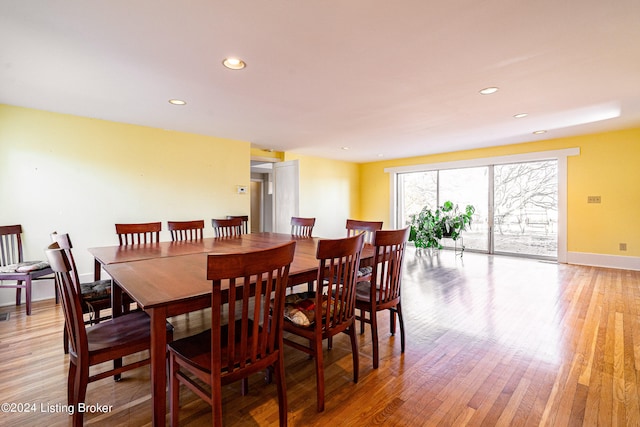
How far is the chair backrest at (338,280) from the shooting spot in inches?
60.8

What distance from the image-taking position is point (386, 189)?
773 cm

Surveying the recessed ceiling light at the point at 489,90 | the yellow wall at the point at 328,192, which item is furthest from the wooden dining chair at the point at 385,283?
the yellow wall at the point at 328,192

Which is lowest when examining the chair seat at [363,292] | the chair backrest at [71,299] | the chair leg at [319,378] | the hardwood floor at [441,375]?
the hardwood floor at [441,375]

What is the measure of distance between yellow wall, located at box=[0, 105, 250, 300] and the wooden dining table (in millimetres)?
1796

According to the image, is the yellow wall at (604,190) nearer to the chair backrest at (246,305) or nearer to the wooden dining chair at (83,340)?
the chair backrest at (246,305)

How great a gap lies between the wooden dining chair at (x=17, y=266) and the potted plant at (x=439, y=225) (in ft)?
17.6

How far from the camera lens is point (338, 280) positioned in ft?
5.41

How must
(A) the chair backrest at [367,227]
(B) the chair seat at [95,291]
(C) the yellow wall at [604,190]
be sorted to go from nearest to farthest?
(B) the chair seat at [95,291] → (A) the chair backrest at [367,227] → (C) the yellow wall at [604,190]

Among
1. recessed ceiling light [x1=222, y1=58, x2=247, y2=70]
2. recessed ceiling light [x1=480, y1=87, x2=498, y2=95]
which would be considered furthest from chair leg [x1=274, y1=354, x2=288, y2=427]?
recessed ceiling light [x1=480, y1=87, x2=498, y2=95]

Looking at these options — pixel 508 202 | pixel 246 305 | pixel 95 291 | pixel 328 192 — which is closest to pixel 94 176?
pixel 95 291

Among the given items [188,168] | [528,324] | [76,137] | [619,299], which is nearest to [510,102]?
[528,324]

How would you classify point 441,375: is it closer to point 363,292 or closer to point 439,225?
point 363,292

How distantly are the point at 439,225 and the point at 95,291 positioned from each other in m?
5.35

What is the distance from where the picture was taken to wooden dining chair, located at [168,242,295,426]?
1145 millimetres
